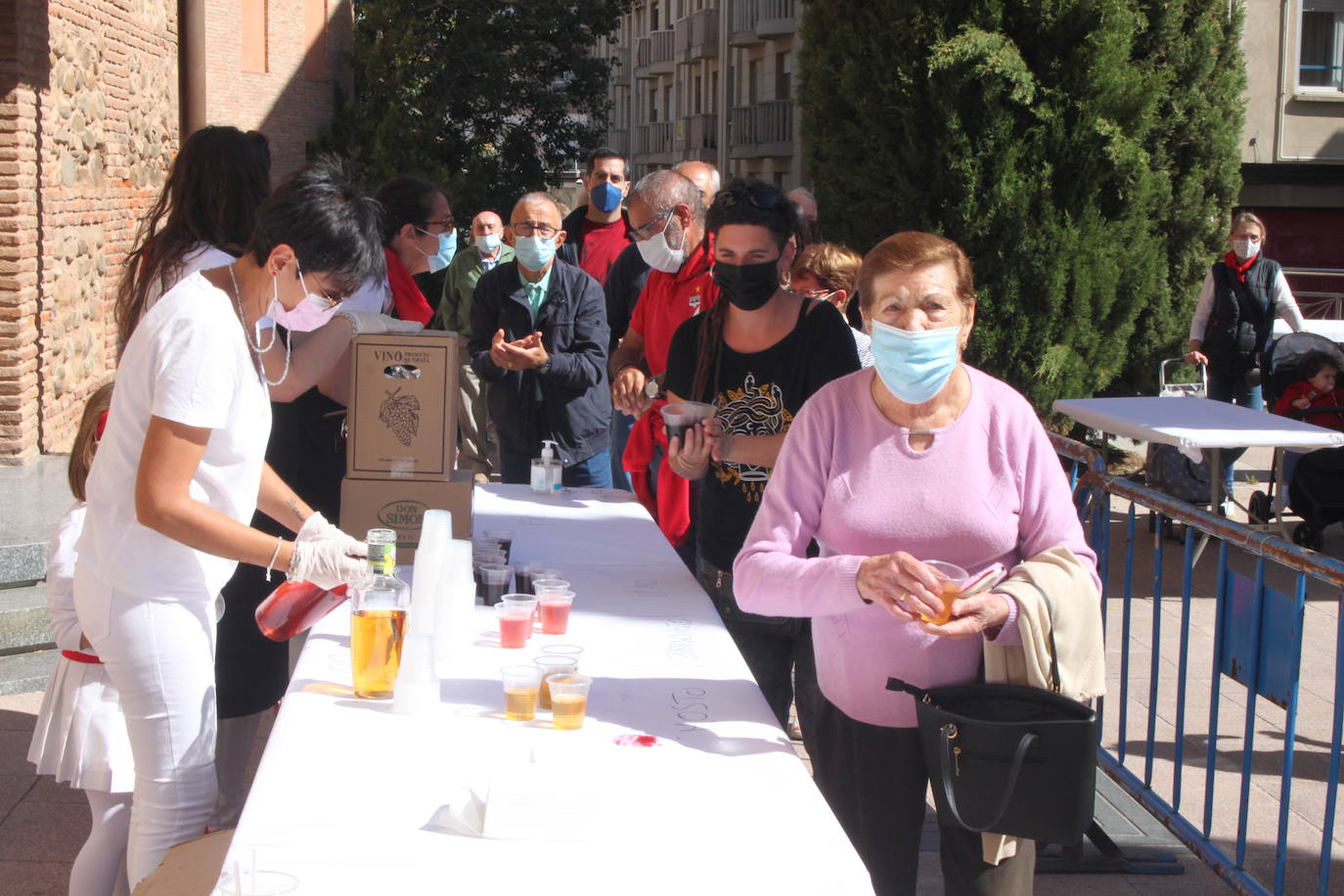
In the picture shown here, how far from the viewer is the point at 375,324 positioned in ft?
12.1

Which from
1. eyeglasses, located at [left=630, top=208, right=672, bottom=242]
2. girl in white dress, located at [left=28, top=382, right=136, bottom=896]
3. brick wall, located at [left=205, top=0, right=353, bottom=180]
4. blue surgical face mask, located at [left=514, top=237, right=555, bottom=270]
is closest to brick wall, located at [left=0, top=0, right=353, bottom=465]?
blue surgical face mask, located at [left=514, top=237, right=555, bottom=270]

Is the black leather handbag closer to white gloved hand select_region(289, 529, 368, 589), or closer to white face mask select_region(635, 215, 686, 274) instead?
white gloved hand select_region(289, 529, 368, 589)

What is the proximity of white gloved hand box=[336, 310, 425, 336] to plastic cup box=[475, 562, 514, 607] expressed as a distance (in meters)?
0.71

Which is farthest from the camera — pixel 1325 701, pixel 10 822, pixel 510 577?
pixel 1325 701

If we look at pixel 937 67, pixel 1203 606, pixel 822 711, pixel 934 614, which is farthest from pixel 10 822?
pixel 937 67

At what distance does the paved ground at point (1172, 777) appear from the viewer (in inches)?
154

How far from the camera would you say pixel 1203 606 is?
742cm

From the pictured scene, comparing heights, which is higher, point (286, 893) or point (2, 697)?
point (286, 893)

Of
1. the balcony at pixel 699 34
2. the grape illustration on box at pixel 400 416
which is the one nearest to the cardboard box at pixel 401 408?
the grape illustration on box at pixel 400 416

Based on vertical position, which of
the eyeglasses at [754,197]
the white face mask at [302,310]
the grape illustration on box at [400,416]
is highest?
the eyeglasses at [754,197]

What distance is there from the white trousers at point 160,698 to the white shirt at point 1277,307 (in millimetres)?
9118

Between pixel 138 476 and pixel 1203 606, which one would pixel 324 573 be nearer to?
pixel 138 476

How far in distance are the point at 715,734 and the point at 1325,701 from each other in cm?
423

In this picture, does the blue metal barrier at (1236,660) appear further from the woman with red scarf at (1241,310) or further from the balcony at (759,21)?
the balcony at (759,21)
